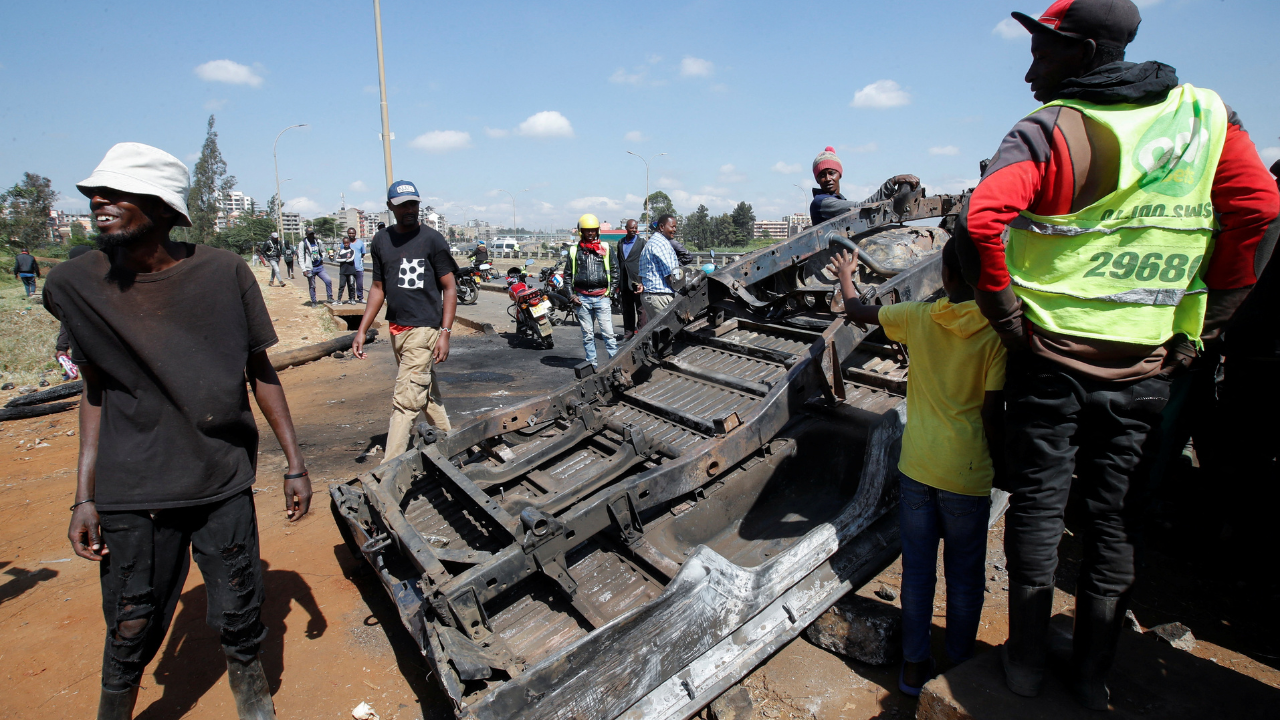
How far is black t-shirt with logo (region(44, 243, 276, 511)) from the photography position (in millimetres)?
1964

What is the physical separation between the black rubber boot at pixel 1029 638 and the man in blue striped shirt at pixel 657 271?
17.1 feet

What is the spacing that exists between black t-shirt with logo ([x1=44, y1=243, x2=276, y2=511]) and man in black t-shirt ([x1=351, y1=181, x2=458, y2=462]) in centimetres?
205

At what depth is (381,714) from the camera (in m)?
2.49

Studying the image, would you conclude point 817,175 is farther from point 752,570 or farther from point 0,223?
point 0,223

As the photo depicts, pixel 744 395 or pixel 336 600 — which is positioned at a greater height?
pixel 744 395

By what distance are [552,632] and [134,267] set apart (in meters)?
1.93

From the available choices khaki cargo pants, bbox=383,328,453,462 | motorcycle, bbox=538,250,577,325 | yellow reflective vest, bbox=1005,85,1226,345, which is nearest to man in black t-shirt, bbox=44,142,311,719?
khaki cargo pants, bbox=383,328,453,462

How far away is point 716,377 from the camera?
13.0 feet

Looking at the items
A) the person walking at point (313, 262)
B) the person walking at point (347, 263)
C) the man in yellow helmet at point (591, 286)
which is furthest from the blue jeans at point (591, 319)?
the person walking at point (313, 262)

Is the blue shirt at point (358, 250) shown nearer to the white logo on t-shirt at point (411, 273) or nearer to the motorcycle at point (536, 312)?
the motorcycle at point (536, 312)

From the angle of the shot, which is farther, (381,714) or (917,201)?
(917,201)

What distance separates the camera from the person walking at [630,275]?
7.86m

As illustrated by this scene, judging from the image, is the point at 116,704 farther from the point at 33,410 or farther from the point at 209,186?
the point at 209,186

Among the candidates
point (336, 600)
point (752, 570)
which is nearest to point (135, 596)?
point (336, 600)
